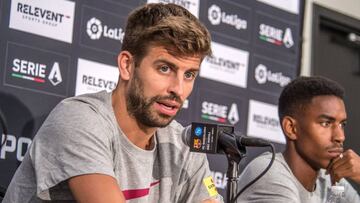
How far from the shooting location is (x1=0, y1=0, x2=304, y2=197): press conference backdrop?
2.75 m

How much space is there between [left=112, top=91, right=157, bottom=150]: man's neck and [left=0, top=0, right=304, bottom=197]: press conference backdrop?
0.72 m

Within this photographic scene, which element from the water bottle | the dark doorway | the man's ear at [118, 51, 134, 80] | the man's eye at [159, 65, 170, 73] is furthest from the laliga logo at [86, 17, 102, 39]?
the dark doorway

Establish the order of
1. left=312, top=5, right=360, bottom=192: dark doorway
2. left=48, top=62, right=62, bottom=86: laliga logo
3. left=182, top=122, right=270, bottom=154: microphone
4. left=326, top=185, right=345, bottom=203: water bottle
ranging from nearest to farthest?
left=182, top=122, right=270, bottom=154: microphone
left=326, top=185, right=345, bottom=203: water bottle
left=48, top=62, right=62, bottom=86: laliga logo
left=312, top=5, right=360, bottom=192: dark doorway

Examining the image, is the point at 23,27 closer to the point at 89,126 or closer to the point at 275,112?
the point at 89,126

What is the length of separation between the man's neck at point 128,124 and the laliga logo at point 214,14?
1516 millimetres

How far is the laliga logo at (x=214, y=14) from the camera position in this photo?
3.60 meters

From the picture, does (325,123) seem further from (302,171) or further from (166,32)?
(166,32)

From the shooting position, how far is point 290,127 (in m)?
2.97

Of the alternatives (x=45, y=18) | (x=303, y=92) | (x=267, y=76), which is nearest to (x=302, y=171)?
(x=303, y=92)

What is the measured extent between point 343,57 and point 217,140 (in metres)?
3.23

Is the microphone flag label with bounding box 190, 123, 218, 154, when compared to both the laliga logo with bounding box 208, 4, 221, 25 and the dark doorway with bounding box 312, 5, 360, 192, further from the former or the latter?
the dark doorway with bounding box 312, 5, 360, 192

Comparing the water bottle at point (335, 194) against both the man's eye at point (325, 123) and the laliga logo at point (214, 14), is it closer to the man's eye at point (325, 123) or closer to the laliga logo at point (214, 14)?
the man's eye at point (325, 123)

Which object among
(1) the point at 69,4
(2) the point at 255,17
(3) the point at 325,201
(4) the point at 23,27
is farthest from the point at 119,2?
(3) the point at 325,201

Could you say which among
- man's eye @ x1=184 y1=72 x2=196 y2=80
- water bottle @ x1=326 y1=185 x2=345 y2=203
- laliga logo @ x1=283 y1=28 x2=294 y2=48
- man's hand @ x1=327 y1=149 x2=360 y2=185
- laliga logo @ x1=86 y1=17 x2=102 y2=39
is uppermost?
laliga logo @ x1=283 y1=28 x2=294 y2=48
